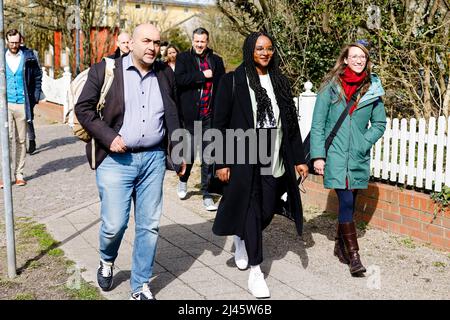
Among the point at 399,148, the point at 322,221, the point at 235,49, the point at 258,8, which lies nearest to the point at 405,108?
the point at 399,148

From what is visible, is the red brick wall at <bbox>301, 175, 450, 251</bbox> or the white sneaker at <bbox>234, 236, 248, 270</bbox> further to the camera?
the red brick wall at <bbox>301, 175, 450, 251</bbox>

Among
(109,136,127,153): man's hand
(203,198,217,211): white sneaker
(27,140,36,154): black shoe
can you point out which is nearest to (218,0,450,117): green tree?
(203,198,217,211): white sneaker

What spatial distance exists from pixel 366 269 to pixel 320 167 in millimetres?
951

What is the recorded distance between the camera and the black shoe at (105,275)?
4.73 meters

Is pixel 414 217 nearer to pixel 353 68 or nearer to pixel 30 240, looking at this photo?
pixel 353 68

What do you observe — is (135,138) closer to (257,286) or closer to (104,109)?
(104,109)

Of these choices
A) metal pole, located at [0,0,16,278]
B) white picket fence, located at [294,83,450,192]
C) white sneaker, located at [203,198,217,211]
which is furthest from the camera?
white sneaker, located at [203,198,217,211]

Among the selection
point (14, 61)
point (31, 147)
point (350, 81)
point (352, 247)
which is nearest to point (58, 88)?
point (31, 147)

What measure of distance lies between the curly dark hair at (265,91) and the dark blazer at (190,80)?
2.27 metres

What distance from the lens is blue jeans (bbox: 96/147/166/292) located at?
446cm

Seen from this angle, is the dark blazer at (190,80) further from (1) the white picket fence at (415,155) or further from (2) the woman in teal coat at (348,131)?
(2) the woman in teal coat at (348,131)

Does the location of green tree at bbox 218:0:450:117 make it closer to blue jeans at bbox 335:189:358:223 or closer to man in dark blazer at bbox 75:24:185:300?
blue jeans at bbox 335:189:358:223

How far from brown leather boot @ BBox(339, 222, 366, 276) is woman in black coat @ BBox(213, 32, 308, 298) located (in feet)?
1.63

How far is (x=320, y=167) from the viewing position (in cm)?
529
